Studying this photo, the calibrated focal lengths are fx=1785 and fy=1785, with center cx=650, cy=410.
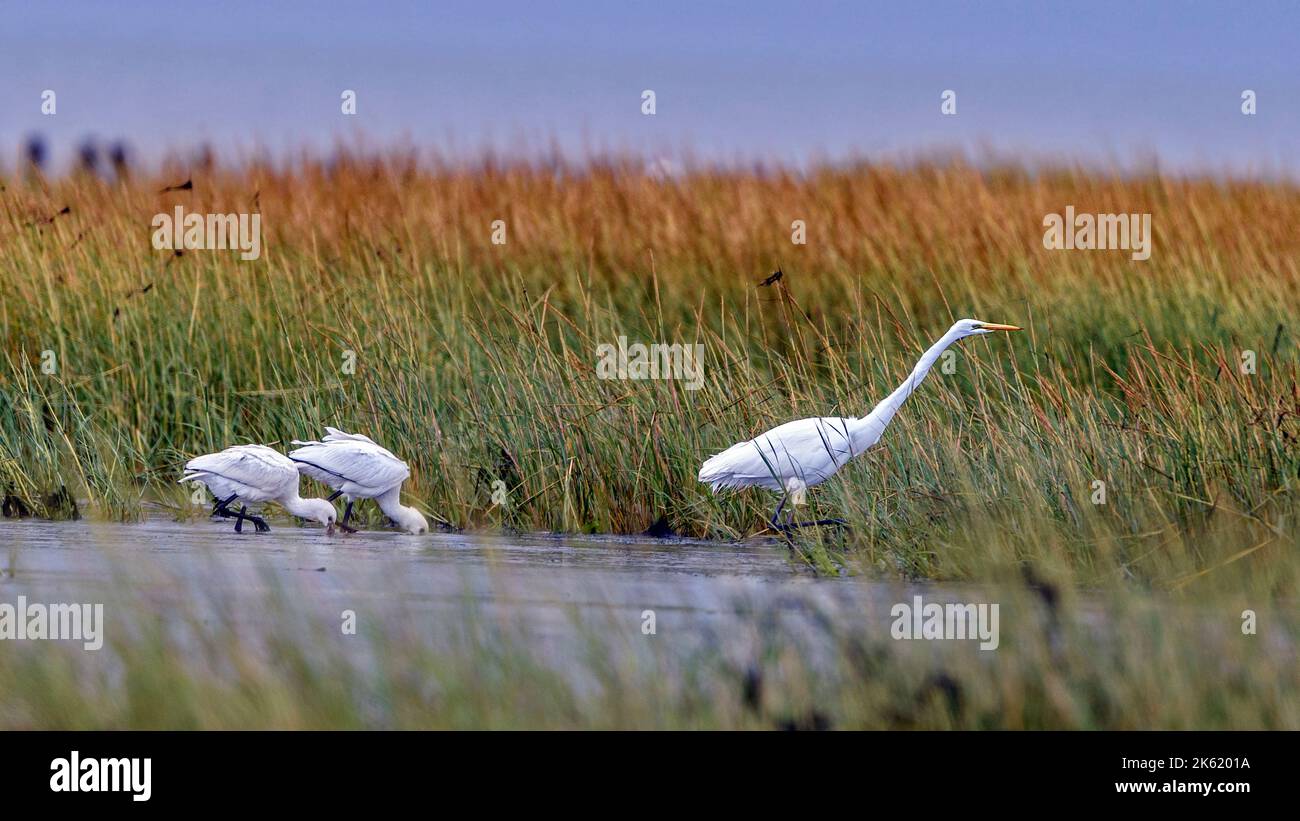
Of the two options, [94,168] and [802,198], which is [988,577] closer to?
[802,198]

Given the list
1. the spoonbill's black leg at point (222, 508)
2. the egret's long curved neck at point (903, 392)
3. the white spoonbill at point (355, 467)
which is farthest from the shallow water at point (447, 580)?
the egret's long curved neck at point (903, 392)

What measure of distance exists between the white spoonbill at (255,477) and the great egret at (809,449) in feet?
6.41

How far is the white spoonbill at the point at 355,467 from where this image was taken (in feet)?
27.3

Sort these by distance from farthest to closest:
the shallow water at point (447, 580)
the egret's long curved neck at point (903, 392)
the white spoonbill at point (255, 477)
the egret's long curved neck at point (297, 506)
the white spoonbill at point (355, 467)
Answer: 1. the egret's long curved neck at point (297, 506)
2. the white spoonbill at point (355, 467)
3. the white spoonbill at point (255, 477)
4. the egret's long curved neck at point (903, 392)
5. the shallow water at point (447, 580)

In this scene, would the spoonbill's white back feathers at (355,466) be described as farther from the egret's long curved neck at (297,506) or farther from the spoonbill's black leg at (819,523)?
the spoonbill's black leg at (819,523)

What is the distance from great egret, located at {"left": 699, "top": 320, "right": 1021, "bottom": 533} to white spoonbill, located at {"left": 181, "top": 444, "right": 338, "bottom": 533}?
1954 mm

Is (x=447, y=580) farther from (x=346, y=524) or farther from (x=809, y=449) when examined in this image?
(x=346, y=524)

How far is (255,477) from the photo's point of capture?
27.0 feet

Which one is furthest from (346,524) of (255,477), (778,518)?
(778,518)

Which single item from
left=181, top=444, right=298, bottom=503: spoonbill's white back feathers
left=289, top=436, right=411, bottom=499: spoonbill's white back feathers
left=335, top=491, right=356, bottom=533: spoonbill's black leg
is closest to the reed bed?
left=335, top=491, right=356, bottom=533: spoonbill's black leg

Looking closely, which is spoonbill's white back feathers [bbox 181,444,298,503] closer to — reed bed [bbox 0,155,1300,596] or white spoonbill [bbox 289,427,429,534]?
white spoonbill [bbox 289,427,429,534]
